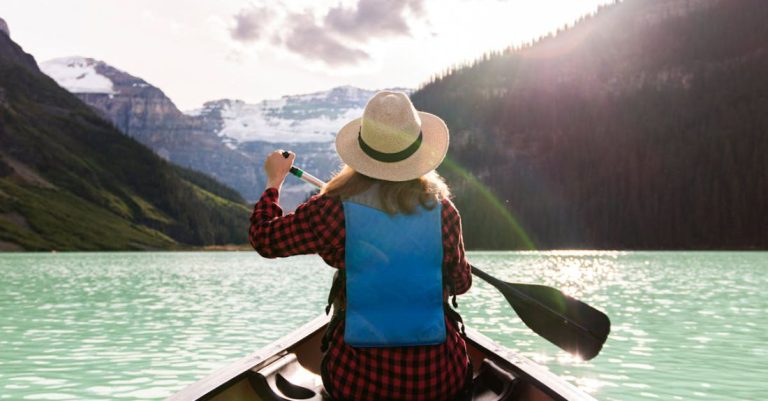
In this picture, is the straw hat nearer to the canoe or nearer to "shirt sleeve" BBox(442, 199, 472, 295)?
"shirt sleeve" BBox(442, 199, 472, 295)

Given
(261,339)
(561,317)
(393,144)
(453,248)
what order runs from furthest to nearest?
(261,339)
(561,317)
(453,248)
(393,144)

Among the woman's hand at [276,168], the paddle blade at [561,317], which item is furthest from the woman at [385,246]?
the paddle blade at [561,317]

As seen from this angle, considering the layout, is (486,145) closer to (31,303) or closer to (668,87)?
(668,87)

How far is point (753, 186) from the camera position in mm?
141250

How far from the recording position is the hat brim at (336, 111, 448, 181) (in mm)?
4574

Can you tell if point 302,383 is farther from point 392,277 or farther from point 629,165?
point 629,165

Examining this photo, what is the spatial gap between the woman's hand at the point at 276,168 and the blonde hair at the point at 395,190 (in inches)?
17.1

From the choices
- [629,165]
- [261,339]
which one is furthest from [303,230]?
[629,165]

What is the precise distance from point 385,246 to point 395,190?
0.36 m

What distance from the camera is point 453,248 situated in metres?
4.75

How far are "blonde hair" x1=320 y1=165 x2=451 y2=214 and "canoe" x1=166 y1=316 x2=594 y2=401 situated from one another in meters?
1.76

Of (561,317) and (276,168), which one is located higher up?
(276,168)

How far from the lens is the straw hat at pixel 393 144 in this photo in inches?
181

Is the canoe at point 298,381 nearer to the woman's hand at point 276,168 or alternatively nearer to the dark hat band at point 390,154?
the woman's hand at point 276,168
